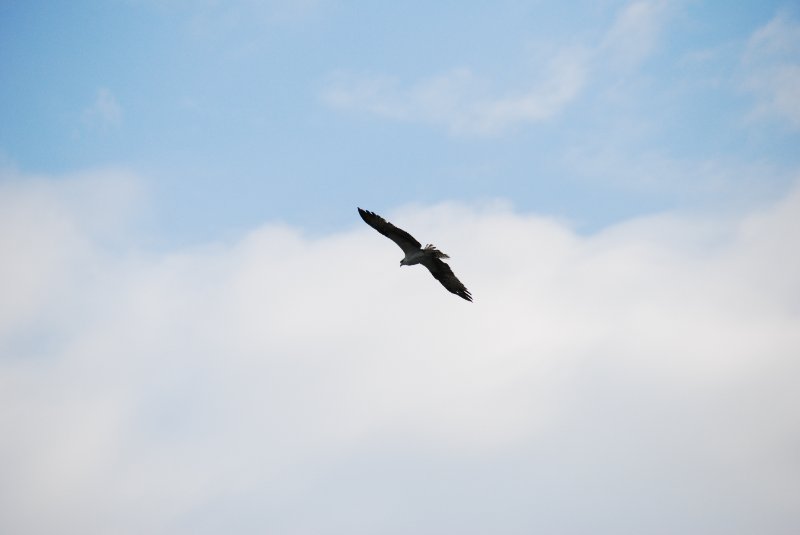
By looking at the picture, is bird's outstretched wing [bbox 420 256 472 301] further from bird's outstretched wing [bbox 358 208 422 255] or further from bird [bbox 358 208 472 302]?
bird's outstretched wing [bbox 358 208 422 255]

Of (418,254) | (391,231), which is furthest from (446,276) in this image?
(391,231)

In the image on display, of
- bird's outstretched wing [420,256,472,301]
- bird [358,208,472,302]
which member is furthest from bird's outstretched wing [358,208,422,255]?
bird's outstretched wing [420,256,472,301]

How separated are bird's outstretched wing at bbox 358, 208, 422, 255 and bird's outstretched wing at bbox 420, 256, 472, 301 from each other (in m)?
0.97

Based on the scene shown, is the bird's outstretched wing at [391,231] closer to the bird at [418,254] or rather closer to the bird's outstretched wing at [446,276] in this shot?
the bird at [418,254]

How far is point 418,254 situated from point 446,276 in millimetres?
1998

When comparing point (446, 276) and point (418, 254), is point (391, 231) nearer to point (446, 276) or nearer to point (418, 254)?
point (418, 254)

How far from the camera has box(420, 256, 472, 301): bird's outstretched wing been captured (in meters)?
29.4

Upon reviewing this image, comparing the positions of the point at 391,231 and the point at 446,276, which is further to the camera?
the point at 446,276

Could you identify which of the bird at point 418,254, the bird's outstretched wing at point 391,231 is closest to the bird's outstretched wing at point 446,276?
the bird at point 418,254

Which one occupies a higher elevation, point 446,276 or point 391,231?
point 391,231

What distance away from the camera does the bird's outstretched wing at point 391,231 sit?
2822cm

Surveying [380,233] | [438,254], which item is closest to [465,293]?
[438,254]

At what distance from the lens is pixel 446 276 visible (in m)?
30.0

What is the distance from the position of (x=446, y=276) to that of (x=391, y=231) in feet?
11.4
